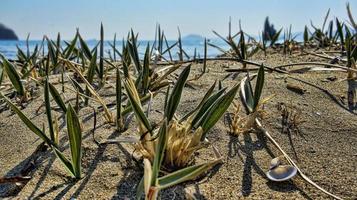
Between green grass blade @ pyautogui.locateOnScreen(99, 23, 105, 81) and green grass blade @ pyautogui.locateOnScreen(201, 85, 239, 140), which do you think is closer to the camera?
green grass blade @ pyautogui.locateOnScreen(201, 85, 239, 140)

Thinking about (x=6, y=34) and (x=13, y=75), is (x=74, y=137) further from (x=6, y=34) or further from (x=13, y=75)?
(x=6, y=34)

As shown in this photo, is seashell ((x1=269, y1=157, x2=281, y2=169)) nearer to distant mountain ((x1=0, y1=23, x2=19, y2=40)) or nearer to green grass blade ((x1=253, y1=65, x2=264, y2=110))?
green grass blade ((x1=253, y1=65, x2=264, y2=110))

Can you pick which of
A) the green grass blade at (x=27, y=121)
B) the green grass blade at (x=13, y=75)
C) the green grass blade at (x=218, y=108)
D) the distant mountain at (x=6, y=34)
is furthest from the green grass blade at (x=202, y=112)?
the distant mountain at (x=6, y=34)

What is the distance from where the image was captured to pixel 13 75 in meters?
1.36

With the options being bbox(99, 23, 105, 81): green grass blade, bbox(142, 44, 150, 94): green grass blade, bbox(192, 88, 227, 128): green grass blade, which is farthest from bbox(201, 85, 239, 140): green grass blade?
bbox(99, 23, 105, 81): green grass blade

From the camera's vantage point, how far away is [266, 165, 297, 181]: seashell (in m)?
0.82

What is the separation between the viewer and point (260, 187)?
2.67 feet

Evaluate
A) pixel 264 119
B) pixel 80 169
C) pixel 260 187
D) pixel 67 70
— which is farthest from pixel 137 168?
pixel 67 70

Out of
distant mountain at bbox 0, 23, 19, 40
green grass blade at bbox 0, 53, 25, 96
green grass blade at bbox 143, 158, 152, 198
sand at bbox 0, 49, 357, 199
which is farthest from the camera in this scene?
distant mountain at bbox 0, 23, 19, 40

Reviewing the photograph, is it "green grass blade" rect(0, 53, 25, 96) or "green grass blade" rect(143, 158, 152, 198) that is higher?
"green grass blade" rect(0, 53, 25, 96)

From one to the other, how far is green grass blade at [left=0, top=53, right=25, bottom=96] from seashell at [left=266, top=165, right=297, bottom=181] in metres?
0.92

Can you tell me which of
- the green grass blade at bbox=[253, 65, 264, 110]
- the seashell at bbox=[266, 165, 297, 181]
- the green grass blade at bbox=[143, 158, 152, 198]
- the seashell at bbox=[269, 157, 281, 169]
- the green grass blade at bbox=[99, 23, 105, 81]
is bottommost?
the seashell at bbox=[266, 165, 297, 181]

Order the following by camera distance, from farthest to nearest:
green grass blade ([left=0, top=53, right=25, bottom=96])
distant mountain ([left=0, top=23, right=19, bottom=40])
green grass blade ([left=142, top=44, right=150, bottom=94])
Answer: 1. distant mountain ([left=0, top=23, right=19, bottom=40])
2. green grass blade ([left=0, top=53, right=25, bottom=96])
3. green grass blade ([left=142, top=44, right=150, bottom=94])

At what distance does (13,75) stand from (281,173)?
0.96 m
